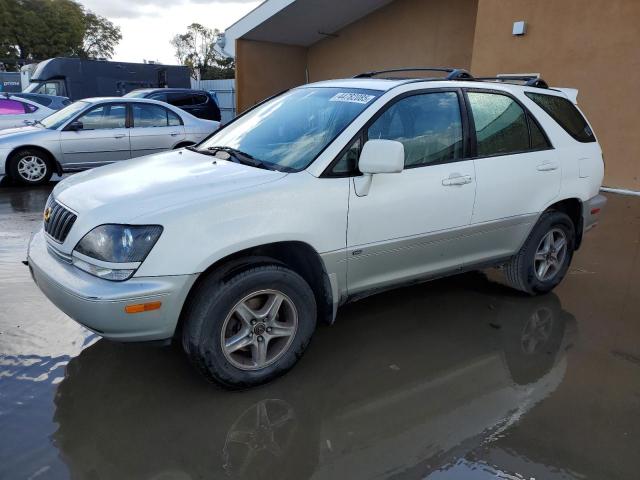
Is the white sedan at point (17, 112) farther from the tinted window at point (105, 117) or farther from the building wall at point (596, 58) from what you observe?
the building wall at point (596, 58)

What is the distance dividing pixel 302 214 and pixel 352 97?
109 centimetres

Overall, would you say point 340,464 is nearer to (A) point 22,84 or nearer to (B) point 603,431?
(B) point 603,431

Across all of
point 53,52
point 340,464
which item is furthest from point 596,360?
point 53,52

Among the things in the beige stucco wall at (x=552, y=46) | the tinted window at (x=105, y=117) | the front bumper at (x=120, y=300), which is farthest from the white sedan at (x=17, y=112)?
the front bumper at (x=120, y=300)

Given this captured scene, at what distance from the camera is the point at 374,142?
9.91 feet

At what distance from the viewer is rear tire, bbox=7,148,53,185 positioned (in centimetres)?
833

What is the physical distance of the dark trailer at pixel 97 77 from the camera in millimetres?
20594

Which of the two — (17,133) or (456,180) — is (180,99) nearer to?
(17,133)

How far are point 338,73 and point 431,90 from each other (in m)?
12.3

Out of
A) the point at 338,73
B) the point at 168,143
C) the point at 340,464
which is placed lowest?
the point at 340,464

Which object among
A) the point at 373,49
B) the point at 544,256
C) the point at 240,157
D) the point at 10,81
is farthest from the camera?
the point at 10,81

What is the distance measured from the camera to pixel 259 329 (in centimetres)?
295

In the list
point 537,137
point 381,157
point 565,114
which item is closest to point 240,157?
point 381,157

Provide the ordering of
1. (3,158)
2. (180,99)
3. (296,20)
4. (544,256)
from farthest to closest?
(180,99), (296,20), (3,158), (544,256)
